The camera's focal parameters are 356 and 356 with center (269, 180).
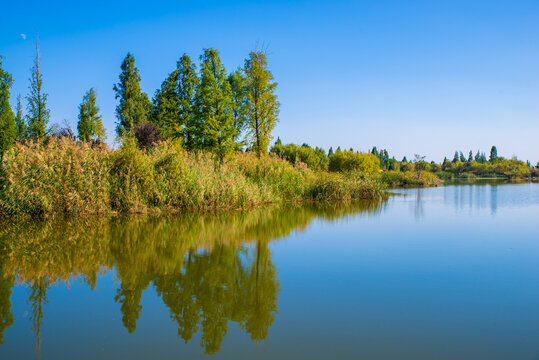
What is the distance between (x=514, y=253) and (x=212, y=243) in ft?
19.7

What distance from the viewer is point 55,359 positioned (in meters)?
3.05

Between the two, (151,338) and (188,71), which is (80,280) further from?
(188,71)

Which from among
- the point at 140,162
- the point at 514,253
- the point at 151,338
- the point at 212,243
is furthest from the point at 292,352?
the point at 140,162

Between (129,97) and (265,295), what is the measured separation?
111ft

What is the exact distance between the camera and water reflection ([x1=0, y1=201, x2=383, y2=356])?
3.94 meters

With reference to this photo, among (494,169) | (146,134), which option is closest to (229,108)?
(146,134)

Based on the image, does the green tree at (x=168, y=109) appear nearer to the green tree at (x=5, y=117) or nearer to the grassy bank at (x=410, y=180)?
the green tree at (x=5, y=117)

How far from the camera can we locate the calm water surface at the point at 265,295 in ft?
10.8

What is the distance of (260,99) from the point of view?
2227 cm

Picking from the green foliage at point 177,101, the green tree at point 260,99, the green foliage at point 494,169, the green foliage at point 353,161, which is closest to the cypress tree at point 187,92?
the green foliage at point 177,101

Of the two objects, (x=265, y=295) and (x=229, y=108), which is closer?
(x=265, y=295)

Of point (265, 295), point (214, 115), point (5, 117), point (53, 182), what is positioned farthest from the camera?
point (214, 115)

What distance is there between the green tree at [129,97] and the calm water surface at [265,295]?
87.6ft

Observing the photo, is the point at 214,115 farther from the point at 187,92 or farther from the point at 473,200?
A: the point at 473,200
